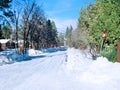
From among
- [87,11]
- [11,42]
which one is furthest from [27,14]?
[11,42]

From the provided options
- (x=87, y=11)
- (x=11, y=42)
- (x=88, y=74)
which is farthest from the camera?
(x=11, y=42)

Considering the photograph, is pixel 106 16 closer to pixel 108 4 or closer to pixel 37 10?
pixel 108 4

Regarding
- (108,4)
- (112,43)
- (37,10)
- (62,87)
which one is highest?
(37,10)

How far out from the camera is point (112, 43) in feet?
93.2

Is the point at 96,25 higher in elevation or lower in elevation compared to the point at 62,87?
higher

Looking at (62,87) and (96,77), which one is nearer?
(62,87)

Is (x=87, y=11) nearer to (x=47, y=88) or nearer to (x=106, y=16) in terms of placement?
(x=106, y=16)

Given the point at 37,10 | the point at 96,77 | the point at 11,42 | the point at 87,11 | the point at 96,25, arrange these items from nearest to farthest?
the point at 96,77 < the point at 96,25 < the point at 87,11 < the point at 37,10 < the point at 11,42

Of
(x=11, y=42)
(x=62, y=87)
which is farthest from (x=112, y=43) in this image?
(x=11, y=42)

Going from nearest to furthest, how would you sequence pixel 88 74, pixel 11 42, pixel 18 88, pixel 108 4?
pixel 18 88 → pixel 88 74 → pixel 108 4 → pixel 11 42

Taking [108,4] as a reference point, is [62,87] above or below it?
below

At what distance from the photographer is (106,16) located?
27625mm

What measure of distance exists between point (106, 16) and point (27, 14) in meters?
31.9

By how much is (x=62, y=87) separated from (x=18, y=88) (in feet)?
6.96
